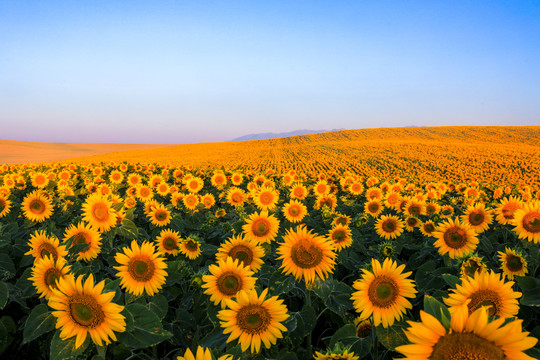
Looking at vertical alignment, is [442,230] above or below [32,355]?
above

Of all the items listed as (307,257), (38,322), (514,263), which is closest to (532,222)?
(514,263)

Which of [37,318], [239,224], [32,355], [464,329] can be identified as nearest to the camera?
[464,329]

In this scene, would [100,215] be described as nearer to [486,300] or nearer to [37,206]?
[37,206]

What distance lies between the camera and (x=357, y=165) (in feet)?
117

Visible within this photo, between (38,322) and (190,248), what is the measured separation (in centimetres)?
176

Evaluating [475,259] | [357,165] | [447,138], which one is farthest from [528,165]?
[475,259]

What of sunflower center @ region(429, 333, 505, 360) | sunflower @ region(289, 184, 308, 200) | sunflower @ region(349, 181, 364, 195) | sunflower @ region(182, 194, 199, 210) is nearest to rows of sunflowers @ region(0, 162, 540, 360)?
sunflower center @ region(429, 333, 505, 360)

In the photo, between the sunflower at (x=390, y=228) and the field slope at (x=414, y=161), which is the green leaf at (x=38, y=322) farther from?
the field slope at (x=414, y=161)

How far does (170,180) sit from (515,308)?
8.72 meters

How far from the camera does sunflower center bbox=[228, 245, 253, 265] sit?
2627 mm

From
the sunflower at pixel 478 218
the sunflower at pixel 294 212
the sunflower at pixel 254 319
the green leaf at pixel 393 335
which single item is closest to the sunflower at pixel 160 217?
the sunflower at pixel 294 212

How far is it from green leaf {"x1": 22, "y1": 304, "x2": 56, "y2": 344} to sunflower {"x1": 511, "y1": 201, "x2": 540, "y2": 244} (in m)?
4.20

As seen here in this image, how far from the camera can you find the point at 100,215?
343cm

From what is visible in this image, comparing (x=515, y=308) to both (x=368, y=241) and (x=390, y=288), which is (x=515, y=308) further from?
(x=368, y=241)
